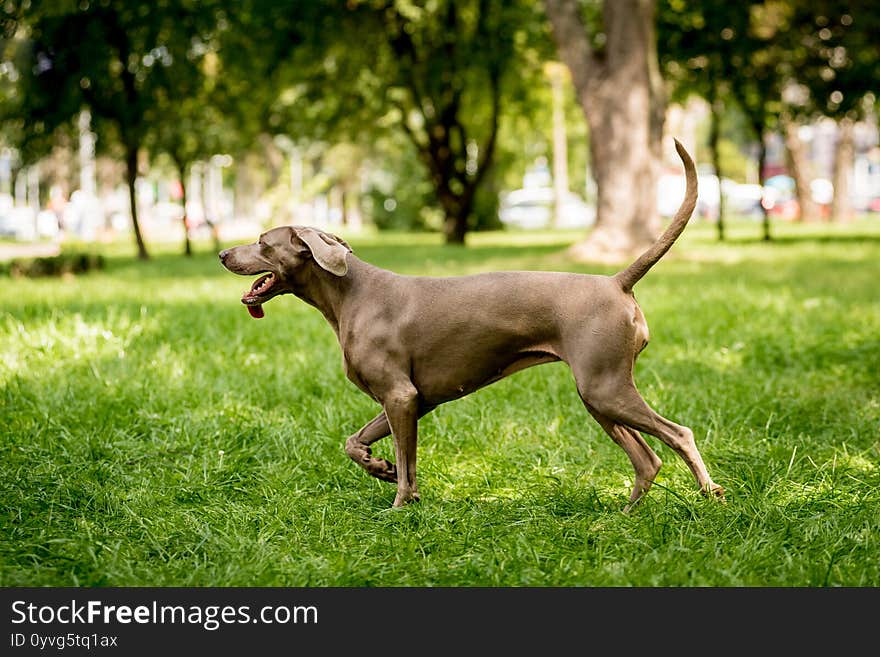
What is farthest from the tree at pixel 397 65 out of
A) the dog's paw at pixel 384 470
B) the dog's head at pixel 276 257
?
the dog's paw at pixel 384 470

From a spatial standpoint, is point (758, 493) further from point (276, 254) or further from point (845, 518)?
point (276, 254)

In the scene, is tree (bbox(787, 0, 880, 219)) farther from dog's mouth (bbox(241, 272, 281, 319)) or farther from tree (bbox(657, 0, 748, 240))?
dog's mouth (bbox(241, 272, 281, 319))

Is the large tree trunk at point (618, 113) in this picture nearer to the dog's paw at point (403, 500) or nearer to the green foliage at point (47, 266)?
the green foliage at point (47, 266)

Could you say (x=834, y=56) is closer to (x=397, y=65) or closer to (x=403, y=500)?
(x=397, y=65)

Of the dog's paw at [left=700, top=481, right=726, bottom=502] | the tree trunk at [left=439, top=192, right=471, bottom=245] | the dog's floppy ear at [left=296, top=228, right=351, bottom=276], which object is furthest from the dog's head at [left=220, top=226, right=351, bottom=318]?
the tree trunk at [left=439, top=192, right=471, bottom=245]

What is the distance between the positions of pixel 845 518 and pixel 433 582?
180 cm

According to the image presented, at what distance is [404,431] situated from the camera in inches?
183

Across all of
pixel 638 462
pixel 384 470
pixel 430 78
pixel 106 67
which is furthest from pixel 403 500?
pixel 430 78

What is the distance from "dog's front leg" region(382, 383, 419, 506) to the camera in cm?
461

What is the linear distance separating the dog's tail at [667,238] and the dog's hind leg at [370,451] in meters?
1.04

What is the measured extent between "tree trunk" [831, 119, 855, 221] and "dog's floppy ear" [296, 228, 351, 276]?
119ft

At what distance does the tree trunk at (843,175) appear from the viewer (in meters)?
37.9

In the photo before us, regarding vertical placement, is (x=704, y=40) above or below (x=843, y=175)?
above

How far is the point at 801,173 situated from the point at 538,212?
24.8 metres
